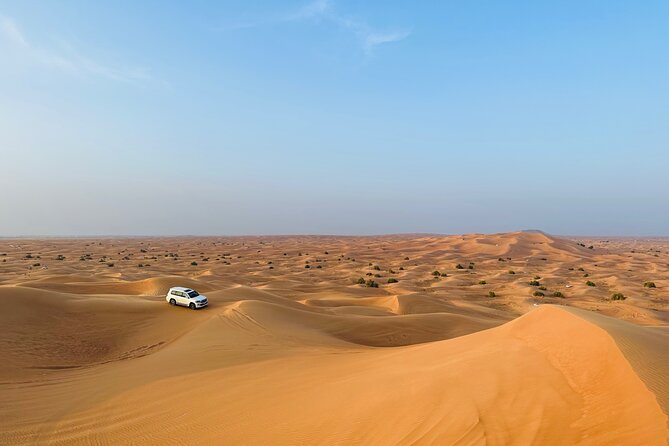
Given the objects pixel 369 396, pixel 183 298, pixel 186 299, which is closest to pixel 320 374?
pixel 369 396

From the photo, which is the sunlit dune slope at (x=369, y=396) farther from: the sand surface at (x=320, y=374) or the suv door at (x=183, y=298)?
the suv door at (x=183, y=298)

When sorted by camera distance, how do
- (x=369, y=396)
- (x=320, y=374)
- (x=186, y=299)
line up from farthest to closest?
(x=186, y=299) → (x=320, y=374) → (x=369, y=396)

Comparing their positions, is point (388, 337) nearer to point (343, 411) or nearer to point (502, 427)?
point (343, 411)

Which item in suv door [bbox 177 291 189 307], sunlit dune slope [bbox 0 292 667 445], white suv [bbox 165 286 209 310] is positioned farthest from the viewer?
suv door [bbox 177 291 189 307]

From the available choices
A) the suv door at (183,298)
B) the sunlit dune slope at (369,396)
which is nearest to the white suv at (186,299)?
the suv door at (183,298)

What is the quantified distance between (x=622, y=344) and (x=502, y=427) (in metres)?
3.38

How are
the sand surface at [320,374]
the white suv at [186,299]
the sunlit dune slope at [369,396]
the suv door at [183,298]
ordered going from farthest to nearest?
the suv door at [183,298] < the white suv at [186,299] < the sand surface at [320,374] < the sunlit dune slope at [369,396]

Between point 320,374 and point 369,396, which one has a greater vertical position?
point 369,396

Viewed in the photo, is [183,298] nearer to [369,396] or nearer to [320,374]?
[320,374]

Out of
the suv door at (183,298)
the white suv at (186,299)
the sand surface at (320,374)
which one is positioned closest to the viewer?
the sand surface at (320,374)

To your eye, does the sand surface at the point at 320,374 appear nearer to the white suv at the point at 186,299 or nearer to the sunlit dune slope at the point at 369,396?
the sunlit dune slope at the point at 369,396

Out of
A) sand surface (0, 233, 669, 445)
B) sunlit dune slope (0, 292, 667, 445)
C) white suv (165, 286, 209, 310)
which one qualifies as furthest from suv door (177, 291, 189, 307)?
sunlit dune slope (0, 292, 667, 445)

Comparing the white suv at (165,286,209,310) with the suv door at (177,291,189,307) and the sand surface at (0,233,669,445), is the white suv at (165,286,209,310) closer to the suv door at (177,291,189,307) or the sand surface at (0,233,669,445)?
the suv door at (177,291,189,307)

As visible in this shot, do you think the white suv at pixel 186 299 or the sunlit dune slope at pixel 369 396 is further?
the white suv at pixel 186 299
